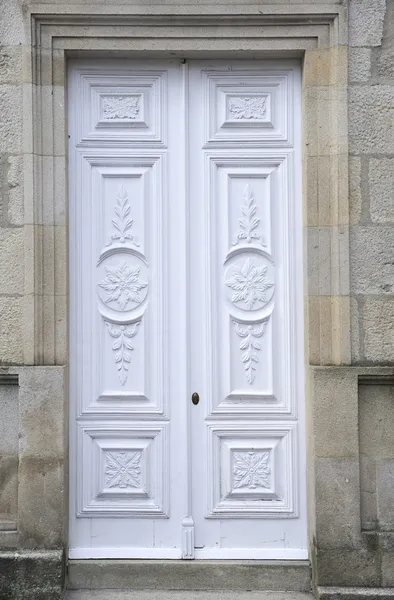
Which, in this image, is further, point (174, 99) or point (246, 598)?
point (174, 99)

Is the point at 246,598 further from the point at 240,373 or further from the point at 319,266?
the point at 319,266

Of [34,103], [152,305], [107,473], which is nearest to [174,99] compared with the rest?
[34,103]

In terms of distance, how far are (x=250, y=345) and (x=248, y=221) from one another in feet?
2.51

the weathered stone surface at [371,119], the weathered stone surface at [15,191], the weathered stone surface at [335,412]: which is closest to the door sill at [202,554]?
the weathered stone surface at [335,412]

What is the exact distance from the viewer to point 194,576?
4.69m

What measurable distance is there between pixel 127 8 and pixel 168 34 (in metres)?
0.28

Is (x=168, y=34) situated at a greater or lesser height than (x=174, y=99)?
greater

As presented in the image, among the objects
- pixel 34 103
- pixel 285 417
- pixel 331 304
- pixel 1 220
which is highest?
pixel 34 103

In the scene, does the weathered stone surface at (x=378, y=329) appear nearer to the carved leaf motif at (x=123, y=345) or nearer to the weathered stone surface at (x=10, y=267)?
the carved leaf motif at (x=123, y=345)

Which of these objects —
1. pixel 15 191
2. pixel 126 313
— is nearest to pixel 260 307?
pixel 126 313

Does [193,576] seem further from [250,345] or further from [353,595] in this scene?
[250,345]

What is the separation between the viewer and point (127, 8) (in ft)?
15.3

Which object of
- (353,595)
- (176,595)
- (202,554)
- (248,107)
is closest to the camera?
(353,595)

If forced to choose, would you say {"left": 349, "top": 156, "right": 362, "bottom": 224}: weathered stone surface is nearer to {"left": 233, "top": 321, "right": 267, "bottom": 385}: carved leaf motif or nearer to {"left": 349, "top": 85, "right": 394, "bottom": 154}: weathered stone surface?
{"left": 349, "top": 85, "right": 394, "bottom": 154}: weathered stone surface
